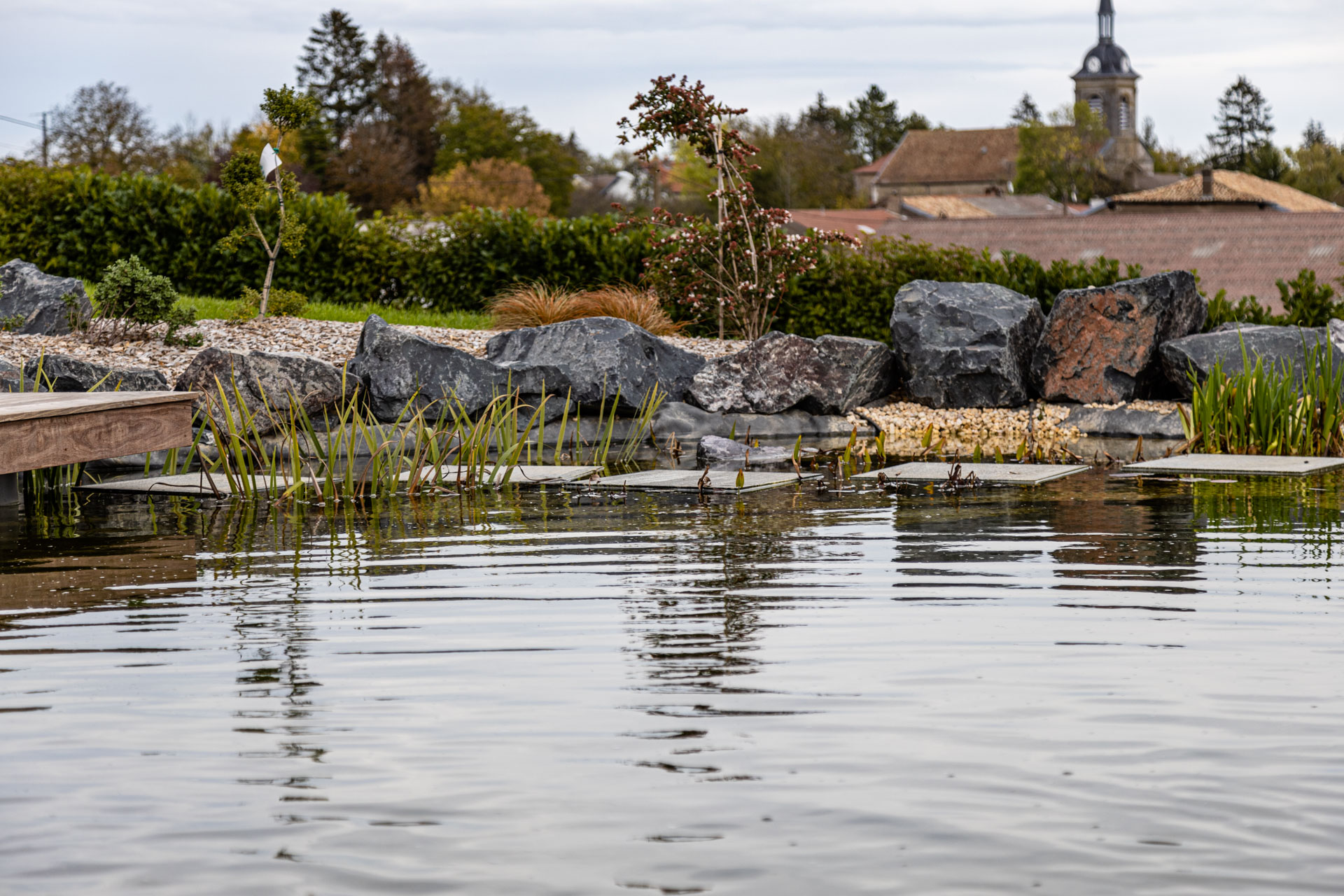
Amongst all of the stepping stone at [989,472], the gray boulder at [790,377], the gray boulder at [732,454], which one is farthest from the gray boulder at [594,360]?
the stepping stone at [989,472]

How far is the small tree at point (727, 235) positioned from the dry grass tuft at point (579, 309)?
0.76 metres

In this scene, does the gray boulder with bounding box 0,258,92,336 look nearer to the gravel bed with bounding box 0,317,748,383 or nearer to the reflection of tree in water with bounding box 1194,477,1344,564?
the gravel bed with bounding box 0,317,748,383

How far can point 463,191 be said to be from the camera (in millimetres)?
62344

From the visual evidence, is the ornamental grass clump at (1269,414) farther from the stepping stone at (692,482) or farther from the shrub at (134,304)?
the shrub at (134,304)

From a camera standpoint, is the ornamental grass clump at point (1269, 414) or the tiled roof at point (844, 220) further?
the tiled roof at point (844, 220)

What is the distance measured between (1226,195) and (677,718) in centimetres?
5561

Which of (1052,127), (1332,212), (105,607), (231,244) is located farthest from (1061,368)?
(1052,127)

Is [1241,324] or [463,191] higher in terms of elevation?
[463,191]

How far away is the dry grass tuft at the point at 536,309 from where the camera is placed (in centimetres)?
1384

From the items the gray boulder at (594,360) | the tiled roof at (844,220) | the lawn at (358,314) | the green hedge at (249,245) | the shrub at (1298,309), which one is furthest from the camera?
the tiled roof at (844,220)

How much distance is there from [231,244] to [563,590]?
34.8ft

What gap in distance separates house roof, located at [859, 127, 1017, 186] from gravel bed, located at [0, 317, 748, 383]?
3425 inches

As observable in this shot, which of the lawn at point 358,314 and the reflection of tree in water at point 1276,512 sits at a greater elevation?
the lawn at point 358,314

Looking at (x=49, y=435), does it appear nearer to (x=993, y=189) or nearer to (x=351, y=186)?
(x=351, y=186)
